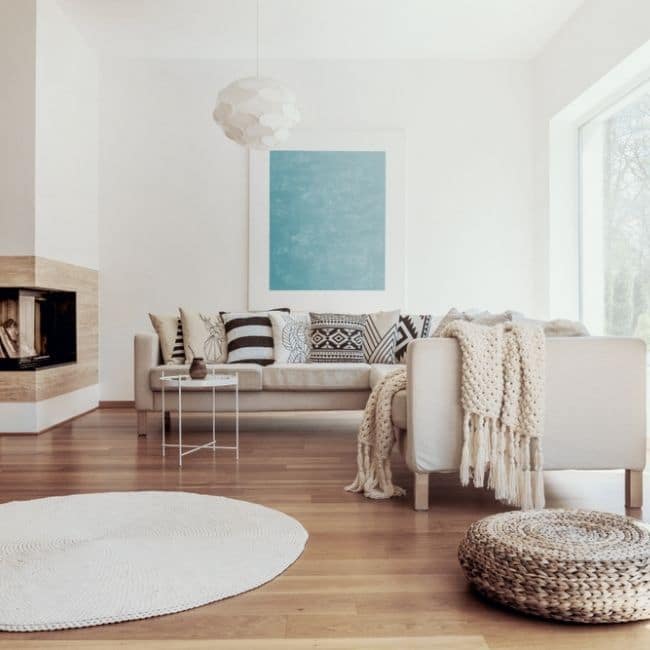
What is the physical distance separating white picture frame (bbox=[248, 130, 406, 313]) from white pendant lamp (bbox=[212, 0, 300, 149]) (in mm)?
2062

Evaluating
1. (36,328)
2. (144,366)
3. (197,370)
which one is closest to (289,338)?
(144,366)

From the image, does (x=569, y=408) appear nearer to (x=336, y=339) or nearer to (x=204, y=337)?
(x=336, y=339)

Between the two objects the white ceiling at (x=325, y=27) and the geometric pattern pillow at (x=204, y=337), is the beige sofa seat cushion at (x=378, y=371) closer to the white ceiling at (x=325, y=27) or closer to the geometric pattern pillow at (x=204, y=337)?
the geometric pattern pillow at (x=204, y=337)

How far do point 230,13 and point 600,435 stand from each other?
409cm

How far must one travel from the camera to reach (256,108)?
Answer: 4191 mm

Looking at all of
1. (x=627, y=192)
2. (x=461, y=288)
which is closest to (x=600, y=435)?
(x=627, y=192)

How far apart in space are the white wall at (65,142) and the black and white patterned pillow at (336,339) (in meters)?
1.94

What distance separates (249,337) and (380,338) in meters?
0.94

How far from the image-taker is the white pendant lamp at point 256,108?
4.19m

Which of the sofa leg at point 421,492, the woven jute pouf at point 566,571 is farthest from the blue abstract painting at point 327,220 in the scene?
the woven jute pouf at point 566,571

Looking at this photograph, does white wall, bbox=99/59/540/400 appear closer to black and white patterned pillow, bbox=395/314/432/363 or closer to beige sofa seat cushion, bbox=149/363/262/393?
black and white patterned pillow, bbox=395/314/432/363

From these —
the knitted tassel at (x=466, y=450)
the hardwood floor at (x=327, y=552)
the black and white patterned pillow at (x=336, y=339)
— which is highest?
the black and white patterned pillow at (x=336, y=339)

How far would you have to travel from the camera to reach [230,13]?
216 inches

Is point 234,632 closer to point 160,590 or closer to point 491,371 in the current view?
point 160,590
